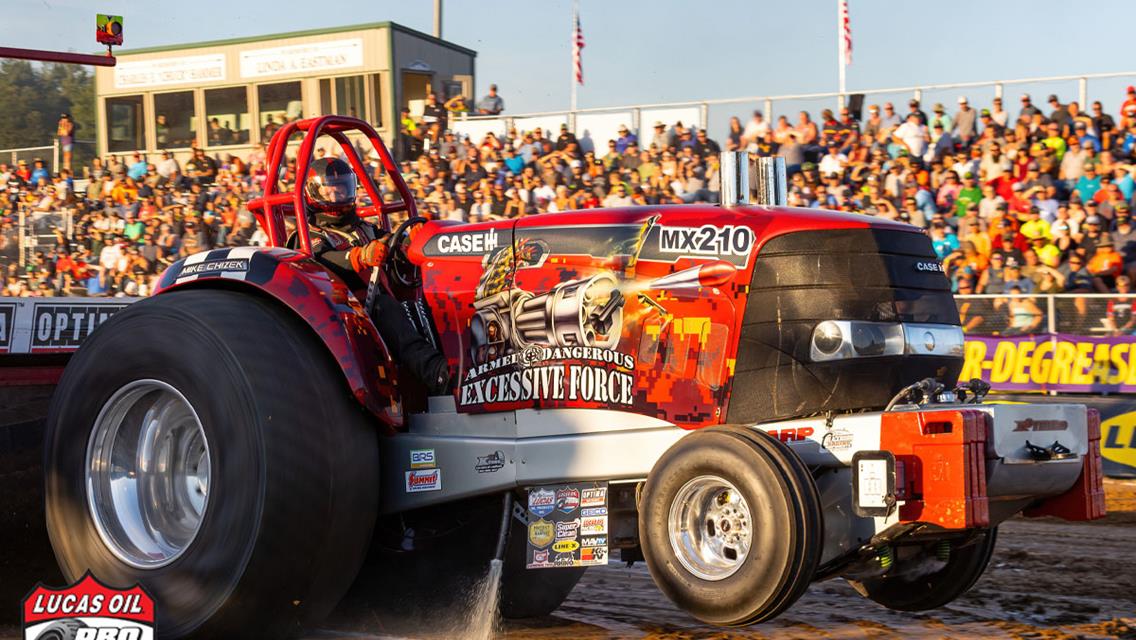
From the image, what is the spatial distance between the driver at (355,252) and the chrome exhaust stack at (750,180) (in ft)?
3.88

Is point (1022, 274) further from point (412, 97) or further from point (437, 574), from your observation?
point (412, 97)

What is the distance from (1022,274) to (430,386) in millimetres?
7660

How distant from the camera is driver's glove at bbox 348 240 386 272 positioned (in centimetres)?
507

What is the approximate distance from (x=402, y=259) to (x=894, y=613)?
2386mm

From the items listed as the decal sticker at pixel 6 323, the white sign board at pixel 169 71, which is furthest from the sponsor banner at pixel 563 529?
the white sign board at pixel 169 71

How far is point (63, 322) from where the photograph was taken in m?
6.23

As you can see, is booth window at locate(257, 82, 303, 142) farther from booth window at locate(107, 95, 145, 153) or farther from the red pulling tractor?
the red pulling tractor

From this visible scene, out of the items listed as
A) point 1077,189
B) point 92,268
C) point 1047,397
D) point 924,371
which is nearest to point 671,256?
point 924,371

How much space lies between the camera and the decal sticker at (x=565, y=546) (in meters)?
4.53

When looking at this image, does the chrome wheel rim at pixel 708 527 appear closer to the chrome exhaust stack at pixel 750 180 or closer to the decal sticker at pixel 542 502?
the decal sticker at pixel 542 502

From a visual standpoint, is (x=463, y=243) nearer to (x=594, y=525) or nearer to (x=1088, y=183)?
(x=594, y=525)

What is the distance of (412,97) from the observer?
22.5m

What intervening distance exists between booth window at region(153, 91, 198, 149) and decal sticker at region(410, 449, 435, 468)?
19.6 meters

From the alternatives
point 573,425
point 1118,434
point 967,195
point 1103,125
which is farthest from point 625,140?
point 573,425
